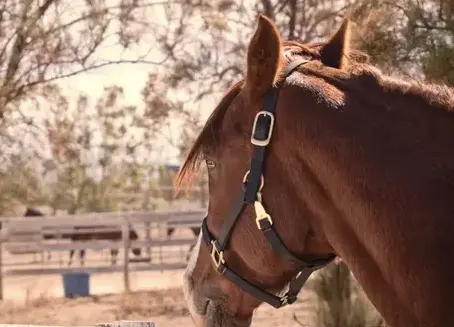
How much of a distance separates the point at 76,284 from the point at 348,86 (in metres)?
9.90

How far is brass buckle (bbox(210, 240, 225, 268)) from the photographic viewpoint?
194 centimetres

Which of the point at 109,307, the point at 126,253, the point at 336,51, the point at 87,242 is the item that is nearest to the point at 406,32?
the point at 336,51

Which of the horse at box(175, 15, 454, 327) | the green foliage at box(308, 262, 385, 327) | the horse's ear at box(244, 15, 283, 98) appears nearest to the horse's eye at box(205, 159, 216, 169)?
the horse at box(175, 15, 454, 327)

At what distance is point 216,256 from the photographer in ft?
6.43

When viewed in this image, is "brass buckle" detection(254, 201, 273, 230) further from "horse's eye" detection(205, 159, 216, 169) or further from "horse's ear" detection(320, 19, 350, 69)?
"horse's ear" detection(320, 19, 350, 69)

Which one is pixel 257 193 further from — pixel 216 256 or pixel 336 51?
pixel 336 51

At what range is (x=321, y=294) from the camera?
623 centimetres

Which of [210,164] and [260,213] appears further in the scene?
[210,164]

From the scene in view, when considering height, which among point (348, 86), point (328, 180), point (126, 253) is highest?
point (348, 86)

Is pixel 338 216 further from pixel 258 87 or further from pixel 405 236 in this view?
pixel 258 87

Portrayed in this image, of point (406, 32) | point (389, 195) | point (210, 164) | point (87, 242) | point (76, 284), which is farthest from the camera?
point (87, 242)

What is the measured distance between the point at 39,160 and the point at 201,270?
738 centimetres

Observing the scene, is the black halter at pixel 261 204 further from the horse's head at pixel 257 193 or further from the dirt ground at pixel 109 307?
the dirt ground at pixel 109 307

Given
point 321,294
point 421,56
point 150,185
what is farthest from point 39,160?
point 150,185
